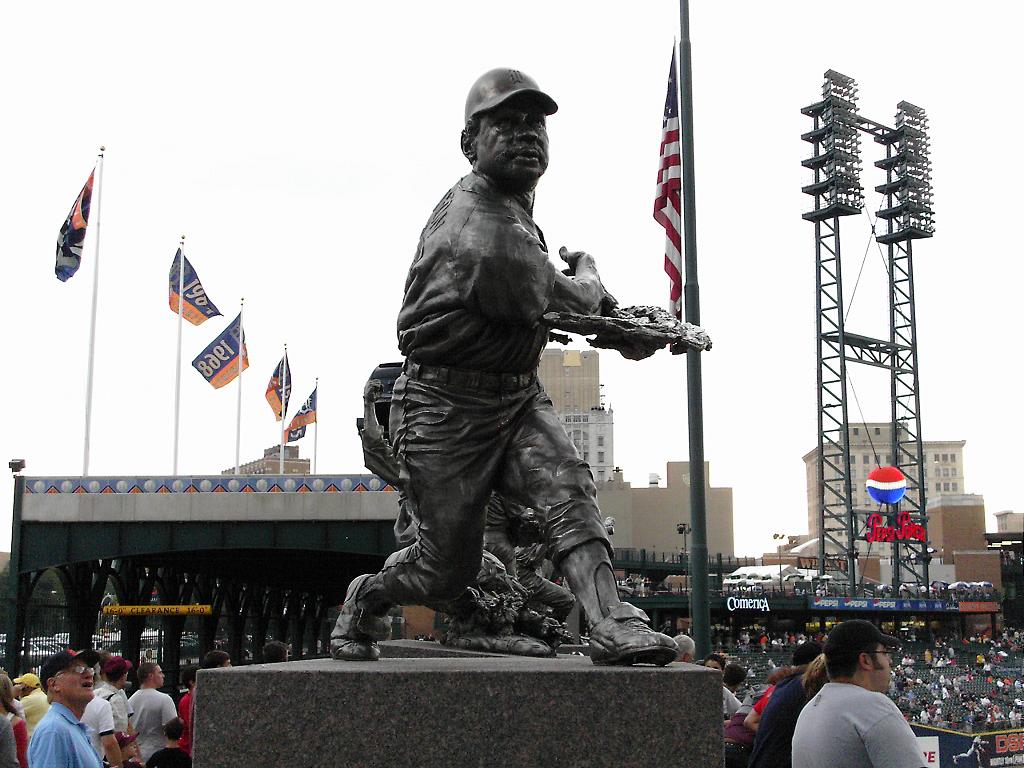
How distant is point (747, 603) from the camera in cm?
5012

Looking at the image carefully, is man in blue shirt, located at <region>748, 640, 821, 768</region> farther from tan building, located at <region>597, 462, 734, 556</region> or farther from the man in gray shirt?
tan building, located at <region>597, 462, 734, 556</region>

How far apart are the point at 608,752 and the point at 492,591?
8.80ft

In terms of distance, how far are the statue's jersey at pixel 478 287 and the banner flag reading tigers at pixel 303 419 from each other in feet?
121

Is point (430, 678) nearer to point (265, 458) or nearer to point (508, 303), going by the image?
point (508, 303)

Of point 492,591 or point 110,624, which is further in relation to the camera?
point 110,624

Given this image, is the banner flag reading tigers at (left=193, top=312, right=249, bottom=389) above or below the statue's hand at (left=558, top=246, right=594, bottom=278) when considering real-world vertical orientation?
above

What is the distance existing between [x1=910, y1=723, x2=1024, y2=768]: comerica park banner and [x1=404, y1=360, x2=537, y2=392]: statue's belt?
856 centimetres

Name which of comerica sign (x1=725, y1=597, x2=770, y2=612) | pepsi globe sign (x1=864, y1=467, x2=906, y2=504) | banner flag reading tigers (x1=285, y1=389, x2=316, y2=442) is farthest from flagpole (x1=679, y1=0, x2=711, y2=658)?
pepsi globe sign (x1=864, y1=467, x2=906, y2=504)

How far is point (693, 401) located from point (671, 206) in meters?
2.59

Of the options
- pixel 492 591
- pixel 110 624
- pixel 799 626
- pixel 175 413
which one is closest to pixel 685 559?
pixel 799 626

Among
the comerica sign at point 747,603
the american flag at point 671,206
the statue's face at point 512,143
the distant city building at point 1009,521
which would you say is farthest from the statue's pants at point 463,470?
the distant city building at point 1009,521

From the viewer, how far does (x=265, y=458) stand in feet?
317

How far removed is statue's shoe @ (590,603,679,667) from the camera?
14.0 ft

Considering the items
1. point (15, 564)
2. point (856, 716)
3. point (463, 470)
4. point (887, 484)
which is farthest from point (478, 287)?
point (887, 484)
